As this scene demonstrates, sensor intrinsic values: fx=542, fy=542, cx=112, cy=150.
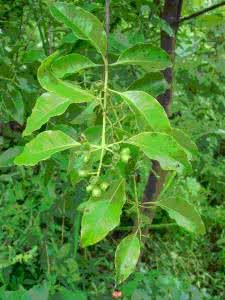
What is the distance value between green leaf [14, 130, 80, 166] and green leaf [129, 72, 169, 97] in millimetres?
212

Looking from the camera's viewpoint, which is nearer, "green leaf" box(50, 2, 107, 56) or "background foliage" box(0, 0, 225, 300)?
"green leaf" box(50, 2, 107, 56)

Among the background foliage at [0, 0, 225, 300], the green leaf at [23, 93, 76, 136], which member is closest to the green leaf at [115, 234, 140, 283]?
the green leaf at [23, 93, 76, 136]

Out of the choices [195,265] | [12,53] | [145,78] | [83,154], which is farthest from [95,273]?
[83,154]

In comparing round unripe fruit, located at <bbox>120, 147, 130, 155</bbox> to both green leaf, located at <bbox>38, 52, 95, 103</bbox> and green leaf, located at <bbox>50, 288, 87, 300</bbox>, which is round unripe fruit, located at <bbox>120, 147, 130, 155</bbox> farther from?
green leaf, located at <bbox>50, 288, 87, 300</bbox>

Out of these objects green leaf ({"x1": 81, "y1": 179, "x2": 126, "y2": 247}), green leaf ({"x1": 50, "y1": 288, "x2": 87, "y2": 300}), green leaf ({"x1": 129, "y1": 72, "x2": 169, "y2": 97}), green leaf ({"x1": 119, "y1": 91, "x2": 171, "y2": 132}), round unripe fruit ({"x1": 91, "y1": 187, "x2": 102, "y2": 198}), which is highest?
green leaf ({"x1": 119, "y1": 91, "x2": 171, "y2": 132})

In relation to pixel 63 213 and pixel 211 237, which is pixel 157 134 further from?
pixel 211 237

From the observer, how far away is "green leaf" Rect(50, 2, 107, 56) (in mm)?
603

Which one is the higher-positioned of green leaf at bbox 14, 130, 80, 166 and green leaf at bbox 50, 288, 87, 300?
green leaf at bbox 14, 130, 80, 166

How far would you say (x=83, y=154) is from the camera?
57 cm

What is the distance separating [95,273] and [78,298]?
474 millimetres

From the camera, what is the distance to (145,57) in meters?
0.65

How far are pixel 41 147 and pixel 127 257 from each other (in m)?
0.16

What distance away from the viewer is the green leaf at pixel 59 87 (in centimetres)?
55

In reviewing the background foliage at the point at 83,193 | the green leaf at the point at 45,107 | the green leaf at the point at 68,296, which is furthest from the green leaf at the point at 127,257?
the green leaf at the point at 68,296
